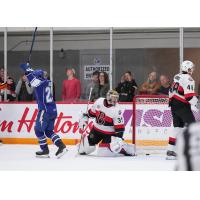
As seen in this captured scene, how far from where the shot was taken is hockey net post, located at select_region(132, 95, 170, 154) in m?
A: 5.95

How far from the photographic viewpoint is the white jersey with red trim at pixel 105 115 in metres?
5.44

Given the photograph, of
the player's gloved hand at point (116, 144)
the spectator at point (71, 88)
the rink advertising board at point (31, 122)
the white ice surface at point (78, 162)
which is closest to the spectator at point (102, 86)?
the spectator at point (71, 88)

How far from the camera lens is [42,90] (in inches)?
201

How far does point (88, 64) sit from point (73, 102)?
775 millimetres

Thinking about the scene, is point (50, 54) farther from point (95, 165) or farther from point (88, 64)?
point (95, 165)

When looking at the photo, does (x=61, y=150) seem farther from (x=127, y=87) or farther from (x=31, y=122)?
(x=31, y=122)

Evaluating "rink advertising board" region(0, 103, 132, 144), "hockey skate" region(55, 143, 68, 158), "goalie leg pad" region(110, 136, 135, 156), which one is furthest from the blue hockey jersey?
"rink advertising board" region(0, 103, 132, 144)

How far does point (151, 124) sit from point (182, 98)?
1.01 meters

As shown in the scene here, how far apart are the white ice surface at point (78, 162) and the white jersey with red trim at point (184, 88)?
0.64 m

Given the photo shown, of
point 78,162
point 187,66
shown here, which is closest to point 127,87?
point 187,66

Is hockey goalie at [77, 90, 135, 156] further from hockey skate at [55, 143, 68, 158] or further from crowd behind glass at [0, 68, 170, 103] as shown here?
crowd behind glass at [0, 68, 170, 103]

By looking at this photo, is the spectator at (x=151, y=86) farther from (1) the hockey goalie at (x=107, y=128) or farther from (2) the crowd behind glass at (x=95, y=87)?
(1) the hockey goalie at (x=107, y=128)

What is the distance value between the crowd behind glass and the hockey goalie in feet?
3.08

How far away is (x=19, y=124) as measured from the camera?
7113 mm
